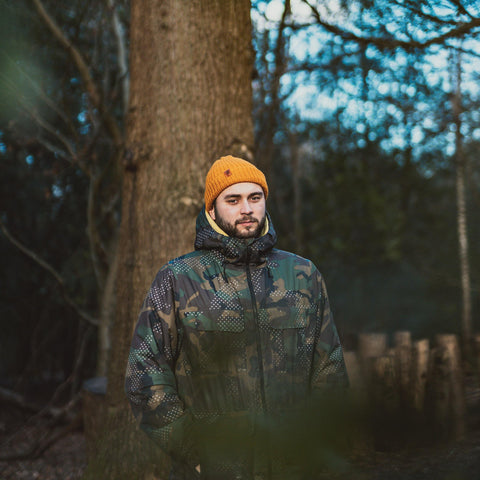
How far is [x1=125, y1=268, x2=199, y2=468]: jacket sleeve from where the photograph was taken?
6.48 feet

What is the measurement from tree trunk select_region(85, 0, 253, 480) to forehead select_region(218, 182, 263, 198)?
1158 mm

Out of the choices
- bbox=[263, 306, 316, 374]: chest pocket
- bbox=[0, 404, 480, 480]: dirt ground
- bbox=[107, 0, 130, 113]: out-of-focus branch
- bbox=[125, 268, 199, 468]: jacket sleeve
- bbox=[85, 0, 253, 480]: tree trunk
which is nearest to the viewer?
bbox=[0, 404, 480, 480]: dirt ground

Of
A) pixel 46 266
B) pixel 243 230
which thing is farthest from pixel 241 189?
pixel 46 266

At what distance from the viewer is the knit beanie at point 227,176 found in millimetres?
2377

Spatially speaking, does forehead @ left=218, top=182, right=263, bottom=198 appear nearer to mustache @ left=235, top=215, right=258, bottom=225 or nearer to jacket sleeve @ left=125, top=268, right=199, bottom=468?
mustache @ left=235, top=215, right=258, bottom=225

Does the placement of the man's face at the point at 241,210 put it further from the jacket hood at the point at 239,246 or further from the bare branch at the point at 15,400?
the bare branch at the point at 15,400

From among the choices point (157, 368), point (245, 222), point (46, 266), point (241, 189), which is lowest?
point (157, 368)

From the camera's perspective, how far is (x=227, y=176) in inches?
94.0

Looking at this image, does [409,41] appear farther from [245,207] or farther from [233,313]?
[233,313]

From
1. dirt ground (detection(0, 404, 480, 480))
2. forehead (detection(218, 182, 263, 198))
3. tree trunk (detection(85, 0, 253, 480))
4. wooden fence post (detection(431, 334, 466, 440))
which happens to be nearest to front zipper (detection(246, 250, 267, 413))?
forehead (detection(218, 182, 263, 198))

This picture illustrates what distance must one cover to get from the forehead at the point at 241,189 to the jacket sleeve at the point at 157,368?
0.43 metres

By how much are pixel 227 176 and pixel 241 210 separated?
0.59ft

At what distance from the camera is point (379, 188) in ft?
27.3

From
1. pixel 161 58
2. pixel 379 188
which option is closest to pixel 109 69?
pixel 379 188
